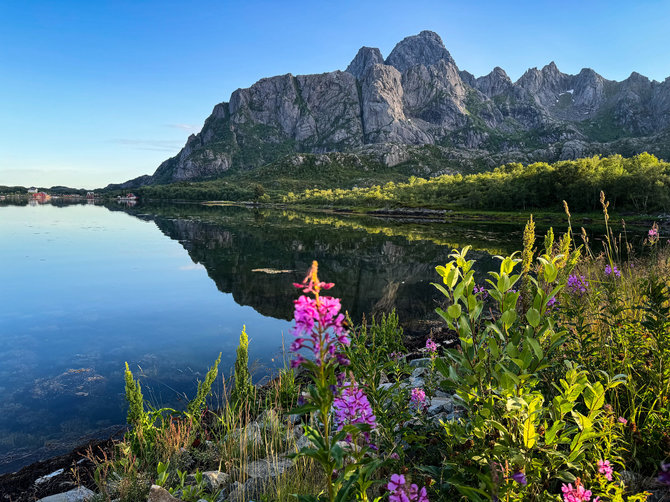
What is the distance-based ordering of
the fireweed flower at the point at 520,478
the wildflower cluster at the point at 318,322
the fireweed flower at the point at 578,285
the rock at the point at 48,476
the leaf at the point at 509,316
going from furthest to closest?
the rock at the point at 48,476, the fireweed flower at the point at 578,285, the leaf at the point at 509,316, the fireweed flower at the point at 520,478, the wildflower cluster at the point at 318,322

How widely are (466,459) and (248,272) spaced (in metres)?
21.4

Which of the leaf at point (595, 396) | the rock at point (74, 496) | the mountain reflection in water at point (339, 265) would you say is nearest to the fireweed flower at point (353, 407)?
the leaf at point (595, 396)

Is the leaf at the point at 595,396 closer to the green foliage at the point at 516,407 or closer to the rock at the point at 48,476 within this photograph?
the green foliage at the point at 516,407

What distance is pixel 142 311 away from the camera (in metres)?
15.9

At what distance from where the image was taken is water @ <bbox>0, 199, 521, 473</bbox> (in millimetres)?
8445

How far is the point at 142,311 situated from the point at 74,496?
12.1 metres

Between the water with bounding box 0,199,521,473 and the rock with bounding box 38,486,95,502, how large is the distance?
2.40 m

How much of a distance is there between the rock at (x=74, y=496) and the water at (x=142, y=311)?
7.89ft

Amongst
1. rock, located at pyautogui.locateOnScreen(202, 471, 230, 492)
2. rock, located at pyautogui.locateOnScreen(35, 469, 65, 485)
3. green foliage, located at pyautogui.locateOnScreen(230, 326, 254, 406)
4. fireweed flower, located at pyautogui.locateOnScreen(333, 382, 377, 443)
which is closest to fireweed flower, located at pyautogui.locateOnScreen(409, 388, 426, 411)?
fireweed flower, located at pyautogui.locateOnScreen(333, 382, 377, 443)

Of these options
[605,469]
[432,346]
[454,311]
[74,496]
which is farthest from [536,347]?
[74,496]

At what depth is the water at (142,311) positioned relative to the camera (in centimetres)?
845

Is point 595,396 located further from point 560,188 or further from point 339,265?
point 560,188

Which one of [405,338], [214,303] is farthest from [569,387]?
[214,303]

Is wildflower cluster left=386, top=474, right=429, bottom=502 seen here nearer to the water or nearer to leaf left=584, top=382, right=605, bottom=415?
leaf left=584, top=382, right=605, bottom=415
